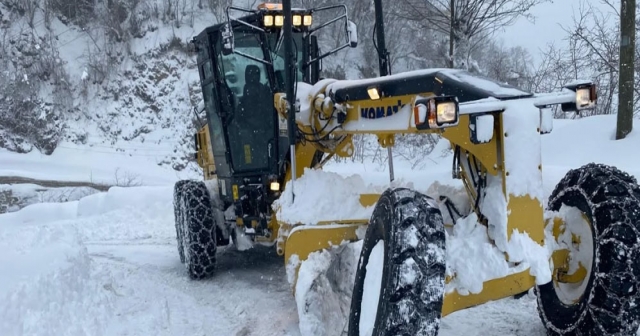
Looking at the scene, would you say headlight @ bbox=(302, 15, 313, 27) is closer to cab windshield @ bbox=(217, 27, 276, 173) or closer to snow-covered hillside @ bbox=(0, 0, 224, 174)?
cab windshield @ bbox=(217, 27, 276, 173)

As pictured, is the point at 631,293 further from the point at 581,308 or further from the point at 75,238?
the point at 75,238

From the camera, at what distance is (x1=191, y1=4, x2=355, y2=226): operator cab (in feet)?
20.2

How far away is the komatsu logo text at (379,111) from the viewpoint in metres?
3.90

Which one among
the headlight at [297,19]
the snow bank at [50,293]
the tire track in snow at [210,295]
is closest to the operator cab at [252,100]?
the headlight at [297,19]

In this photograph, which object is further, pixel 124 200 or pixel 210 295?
pixel 124 200

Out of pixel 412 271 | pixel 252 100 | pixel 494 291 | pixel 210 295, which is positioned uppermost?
pixel 252 100

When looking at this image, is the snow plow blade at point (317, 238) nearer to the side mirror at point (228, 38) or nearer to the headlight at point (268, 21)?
the side mirror at point (228, 38)

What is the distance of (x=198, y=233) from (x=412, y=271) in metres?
3.96

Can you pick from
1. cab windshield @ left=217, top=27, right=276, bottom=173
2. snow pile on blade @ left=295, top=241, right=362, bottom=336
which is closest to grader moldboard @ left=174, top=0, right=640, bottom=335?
snow pile on blade @ left=295, top=241, right=362, bottom=336

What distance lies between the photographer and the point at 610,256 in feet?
10.7

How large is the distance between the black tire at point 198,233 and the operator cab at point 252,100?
342 millimetres

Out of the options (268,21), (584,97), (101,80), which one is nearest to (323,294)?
(584,97)

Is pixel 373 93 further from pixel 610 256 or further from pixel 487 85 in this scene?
pixel 610 256

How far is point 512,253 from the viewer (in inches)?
119
